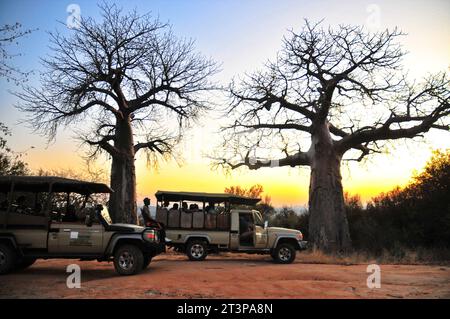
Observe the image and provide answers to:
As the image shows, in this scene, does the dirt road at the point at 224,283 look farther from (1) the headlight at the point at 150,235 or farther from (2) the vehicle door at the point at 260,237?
(2) the vehicle door at the point at 260,237

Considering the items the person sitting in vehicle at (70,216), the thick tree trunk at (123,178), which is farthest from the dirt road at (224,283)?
the thick tree trunk at (123,178)

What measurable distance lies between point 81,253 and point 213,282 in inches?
136

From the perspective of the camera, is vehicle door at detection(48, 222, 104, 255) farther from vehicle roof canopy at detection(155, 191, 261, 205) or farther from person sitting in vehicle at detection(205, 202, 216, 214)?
person sitting in vehicle at detection(205, 202, 216, 214)

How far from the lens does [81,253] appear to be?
10492mm

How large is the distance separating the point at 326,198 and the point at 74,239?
12.4 meters

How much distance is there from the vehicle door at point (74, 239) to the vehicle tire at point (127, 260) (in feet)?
1.65

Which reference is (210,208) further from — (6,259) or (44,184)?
(6,259)

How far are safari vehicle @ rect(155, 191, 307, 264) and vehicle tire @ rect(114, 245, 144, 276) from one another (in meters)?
3.42

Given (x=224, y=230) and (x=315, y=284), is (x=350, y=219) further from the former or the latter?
(x=315, y=284)

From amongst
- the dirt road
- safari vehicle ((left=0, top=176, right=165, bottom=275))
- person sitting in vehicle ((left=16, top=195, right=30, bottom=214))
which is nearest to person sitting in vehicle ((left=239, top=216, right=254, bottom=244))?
the dirt road

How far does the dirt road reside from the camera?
822 centimetres

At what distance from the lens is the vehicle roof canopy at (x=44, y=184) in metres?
10.6

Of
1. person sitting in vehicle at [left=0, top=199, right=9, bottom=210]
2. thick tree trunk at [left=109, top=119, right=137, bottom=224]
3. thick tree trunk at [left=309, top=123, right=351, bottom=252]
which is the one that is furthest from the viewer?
thick tree trunk at [left=309, top=123, right=351, bottom=252]

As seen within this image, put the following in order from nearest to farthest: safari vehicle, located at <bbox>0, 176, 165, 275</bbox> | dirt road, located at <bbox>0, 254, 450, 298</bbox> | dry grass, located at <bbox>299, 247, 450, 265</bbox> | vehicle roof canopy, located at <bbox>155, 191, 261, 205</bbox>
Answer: dirt road, located at <bbox>0, 254, 450, 298</bbox> < safari vehicle, located at <bbox>0, 176, 165, 275</bbox> < vehicle roof canopy, located at <bbox>155, 191, 261, 205</bbox> < dry grass, located at <bbox>299, 247, 450, 265</bbox>
